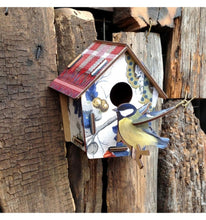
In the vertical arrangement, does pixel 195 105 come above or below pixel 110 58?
below

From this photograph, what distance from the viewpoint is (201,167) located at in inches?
61.0

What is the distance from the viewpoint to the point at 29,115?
120 centimetres

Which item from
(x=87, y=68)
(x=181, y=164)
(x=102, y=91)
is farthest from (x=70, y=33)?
(x=181, y=164)

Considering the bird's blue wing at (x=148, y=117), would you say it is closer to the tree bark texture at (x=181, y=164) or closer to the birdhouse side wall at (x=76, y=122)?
the birdhouse side wall at (x=76, y=122)

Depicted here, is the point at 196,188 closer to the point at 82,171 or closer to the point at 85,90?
the point at 82,171

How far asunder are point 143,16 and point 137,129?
58 centimetres

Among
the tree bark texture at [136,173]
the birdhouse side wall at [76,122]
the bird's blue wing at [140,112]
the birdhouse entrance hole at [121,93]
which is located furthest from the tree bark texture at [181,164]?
the birdhouse side wall at [76,122]

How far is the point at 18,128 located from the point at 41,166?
7.7 inches

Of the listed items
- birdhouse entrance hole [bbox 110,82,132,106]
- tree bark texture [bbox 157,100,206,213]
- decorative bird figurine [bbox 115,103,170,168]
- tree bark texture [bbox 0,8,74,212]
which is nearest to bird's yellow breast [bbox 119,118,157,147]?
decorative bird figurine [bbox 115,103,170,168]

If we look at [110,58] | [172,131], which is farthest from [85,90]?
[172,131]

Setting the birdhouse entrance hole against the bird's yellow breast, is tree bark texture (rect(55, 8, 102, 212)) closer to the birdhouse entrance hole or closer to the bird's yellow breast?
the birdhouse entrance hole

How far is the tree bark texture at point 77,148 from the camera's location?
127cm

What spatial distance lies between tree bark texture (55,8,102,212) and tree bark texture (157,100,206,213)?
34cm

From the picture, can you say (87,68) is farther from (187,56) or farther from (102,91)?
(187,56)
